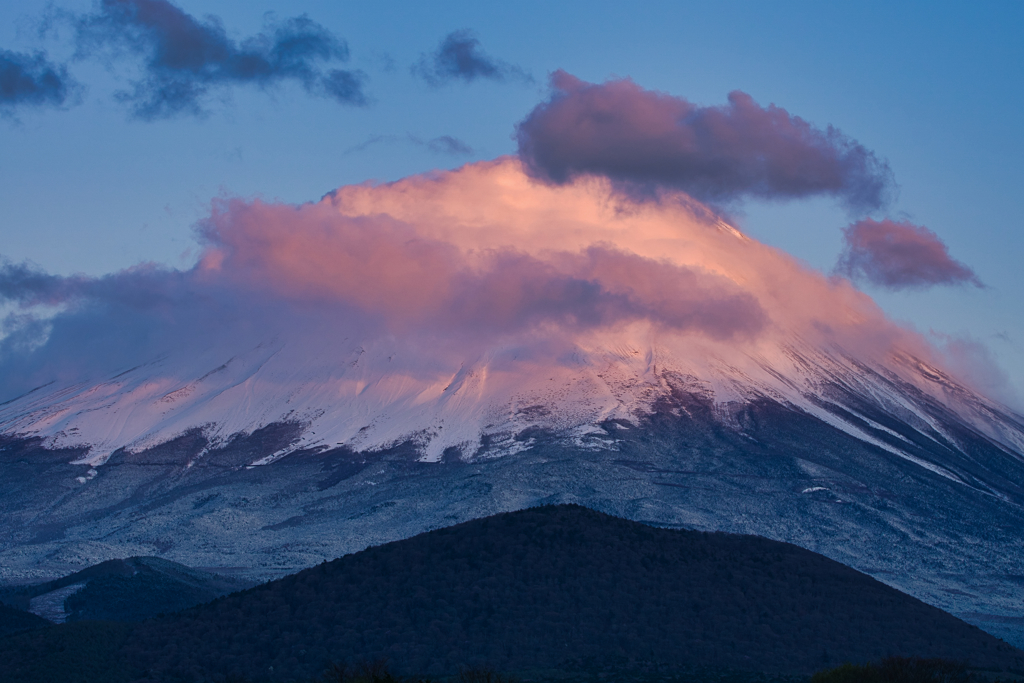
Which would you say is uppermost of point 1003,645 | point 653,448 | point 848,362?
point 848,362

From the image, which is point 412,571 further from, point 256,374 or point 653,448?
point 256,374

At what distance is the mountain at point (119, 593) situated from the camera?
7838cm

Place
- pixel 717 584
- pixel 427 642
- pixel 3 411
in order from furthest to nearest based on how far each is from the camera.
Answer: pixel 3 411, pixel 717 584, pixel 427 642

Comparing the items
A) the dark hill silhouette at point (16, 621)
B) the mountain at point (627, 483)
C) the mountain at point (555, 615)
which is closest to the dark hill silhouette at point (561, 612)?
the mountain at point (555, 615)

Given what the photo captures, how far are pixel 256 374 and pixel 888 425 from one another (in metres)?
95.9

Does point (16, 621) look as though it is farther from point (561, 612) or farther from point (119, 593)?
point (561, 612)

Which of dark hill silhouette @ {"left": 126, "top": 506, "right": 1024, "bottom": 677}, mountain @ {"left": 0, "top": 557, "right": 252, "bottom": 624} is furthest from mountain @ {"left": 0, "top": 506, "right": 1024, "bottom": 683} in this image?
mountain @ {"left": 0, "top": 557, "right": 252, "bottom": 624}

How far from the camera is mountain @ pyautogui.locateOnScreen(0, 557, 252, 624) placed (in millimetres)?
78375

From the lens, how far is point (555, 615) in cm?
6281

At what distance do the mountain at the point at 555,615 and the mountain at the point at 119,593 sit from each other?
575 inches

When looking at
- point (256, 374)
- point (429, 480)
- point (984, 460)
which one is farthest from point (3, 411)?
point (984, 460)

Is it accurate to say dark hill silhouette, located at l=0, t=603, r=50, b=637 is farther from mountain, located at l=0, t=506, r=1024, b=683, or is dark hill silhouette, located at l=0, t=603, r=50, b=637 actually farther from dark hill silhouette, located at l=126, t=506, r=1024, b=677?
dark hill silhouette, located at l=126, t=506, r=1024, b=677

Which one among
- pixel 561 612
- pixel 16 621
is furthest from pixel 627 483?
pixel 16 621

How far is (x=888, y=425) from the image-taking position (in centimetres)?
16100
